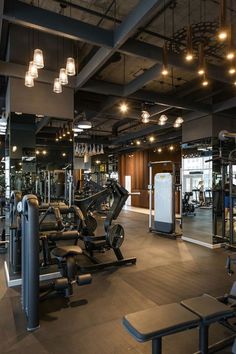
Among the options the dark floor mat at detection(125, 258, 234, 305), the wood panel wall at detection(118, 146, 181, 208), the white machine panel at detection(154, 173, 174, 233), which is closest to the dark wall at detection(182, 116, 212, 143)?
the white machine panel at detection(154, 173, 174, 233)

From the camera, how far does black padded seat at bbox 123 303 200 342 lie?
1.46 metres

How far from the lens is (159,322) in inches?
61.2

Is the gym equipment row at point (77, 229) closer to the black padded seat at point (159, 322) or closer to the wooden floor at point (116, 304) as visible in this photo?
the wooden floor at point (116, 304)

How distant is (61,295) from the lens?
325 cm

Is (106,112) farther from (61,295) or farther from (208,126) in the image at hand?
(61,295)

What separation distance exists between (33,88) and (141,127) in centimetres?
615

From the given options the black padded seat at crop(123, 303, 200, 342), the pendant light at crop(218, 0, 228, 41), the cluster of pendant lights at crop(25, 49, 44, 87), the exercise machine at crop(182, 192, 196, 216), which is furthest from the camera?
the exercise machine at crop(182, 192, 196, 216)

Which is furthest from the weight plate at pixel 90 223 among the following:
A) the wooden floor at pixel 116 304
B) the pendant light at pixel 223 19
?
the pendant light at pixel 223 19

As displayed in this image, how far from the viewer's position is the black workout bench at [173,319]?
58.2 inches

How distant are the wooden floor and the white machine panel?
1656mm

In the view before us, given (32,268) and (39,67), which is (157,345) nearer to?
(32,268)

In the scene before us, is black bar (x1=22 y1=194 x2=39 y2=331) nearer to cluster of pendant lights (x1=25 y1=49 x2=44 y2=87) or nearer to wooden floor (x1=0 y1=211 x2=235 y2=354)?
wooden floor (x1=0 y1=211 x2=235 y2=354)

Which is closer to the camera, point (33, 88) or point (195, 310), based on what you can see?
point (195, 310)

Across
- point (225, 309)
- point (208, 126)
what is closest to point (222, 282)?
point (225, 309)
